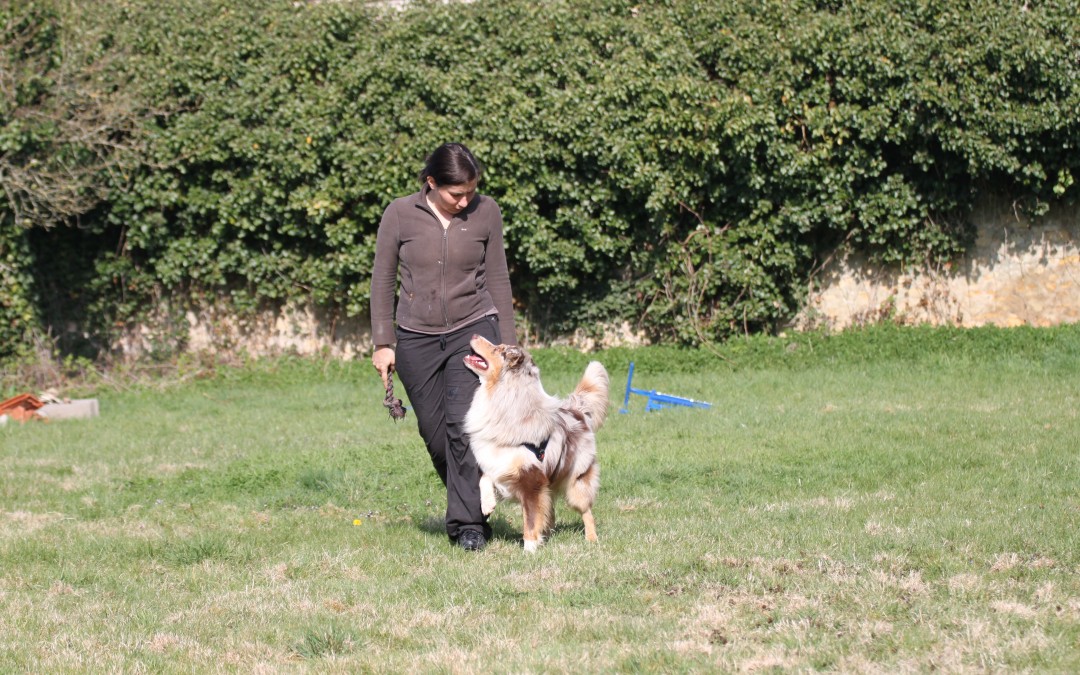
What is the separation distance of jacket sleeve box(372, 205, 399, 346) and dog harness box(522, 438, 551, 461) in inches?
39.2

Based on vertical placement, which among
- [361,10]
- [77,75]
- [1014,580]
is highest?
[361,10]

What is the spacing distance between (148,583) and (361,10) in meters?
11.2

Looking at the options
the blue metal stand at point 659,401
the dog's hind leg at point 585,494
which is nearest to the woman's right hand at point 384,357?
the dog's hind leg at point 585,494

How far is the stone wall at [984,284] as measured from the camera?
47.5 ft

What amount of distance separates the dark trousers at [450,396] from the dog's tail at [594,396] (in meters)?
0.68

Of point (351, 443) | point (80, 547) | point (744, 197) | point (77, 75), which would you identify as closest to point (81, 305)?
point (77, 75)

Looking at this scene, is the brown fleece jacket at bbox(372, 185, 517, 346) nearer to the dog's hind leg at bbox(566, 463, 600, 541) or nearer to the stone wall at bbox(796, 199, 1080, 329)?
the dog's hind leg at bbox(566, 463, 600, 541)

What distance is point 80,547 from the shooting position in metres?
6.57

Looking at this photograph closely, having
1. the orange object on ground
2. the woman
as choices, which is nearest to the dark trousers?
the woman

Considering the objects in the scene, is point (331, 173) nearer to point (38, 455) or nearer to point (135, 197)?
point (135, 197)

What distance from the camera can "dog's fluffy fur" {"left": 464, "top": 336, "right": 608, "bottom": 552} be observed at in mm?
5930

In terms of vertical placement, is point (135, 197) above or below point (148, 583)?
above

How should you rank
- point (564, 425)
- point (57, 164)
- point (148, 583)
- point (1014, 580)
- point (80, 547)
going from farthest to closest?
point (57, 164)
point (80, 547)
point (564, 425)
point (148, 583)
point (1014, 580)

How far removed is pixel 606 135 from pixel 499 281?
8.27 meters
